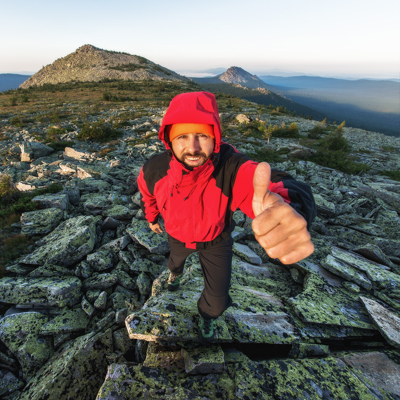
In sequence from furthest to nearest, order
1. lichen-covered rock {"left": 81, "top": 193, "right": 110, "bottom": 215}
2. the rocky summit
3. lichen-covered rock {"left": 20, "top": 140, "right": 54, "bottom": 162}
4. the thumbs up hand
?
lichen-covered rock {"left": 20, "top": 140, "right": 54, "bottom": 162}
lichen-covered rock {"left": 81, "top": 193, "right": 110, "bottom": 215}
the rocky summit
the thumbs up hand

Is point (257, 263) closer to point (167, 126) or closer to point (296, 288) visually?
point (296, 288)

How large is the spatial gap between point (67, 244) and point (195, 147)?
3.60 metres

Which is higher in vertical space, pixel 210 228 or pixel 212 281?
pixel 210 228

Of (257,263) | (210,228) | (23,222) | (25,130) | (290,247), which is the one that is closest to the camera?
(290,247)

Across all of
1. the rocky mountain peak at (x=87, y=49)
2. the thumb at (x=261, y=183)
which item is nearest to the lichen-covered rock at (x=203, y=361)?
the thumb at (x=261, y=183)

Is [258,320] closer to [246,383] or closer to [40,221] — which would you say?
[246,383]

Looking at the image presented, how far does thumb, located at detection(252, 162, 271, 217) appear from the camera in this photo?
1.31 m

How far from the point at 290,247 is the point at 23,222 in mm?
6028

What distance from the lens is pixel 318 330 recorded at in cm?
256

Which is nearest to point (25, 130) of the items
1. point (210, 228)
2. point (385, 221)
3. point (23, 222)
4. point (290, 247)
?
point (23, 222)

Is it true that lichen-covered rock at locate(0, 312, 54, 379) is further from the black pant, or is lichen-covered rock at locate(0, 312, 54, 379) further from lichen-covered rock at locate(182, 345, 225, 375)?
the black pant

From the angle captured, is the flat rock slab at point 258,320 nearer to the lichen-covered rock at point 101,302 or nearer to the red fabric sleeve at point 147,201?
the red fabric sleeve at point 147,201

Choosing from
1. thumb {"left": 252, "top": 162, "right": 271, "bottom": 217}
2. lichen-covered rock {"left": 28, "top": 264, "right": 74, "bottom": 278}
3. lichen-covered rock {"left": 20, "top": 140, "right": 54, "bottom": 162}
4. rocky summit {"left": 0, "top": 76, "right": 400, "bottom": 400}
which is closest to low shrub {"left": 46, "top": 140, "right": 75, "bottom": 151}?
lichen-covered rock {"left": 20, "top": 140, "right": 54, "bottom": 162}

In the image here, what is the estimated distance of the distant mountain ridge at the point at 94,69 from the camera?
59719 millimetres
